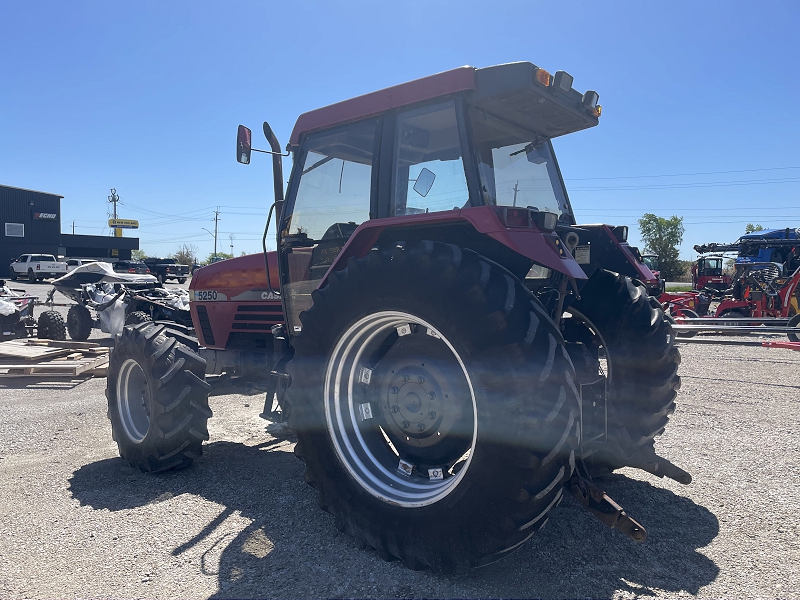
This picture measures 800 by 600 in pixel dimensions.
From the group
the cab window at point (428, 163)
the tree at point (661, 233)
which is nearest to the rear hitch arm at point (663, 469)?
the cab window at point (428, 163)

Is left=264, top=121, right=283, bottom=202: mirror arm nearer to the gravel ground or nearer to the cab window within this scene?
the cab window

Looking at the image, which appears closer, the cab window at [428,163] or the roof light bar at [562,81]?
the roof light bar at [562,81]

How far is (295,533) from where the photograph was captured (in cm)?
307

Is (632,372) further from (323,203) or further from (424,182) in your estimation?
(323,203)

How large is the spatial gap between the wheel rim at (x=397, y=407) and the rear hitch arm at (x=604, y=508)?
561mm

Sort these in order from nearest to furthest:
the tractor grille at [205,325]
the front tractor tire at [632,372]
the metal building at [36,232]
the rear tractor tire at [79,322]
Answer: the front tractor tire at [632,372], the tractor grille at [205,325], the rear tractor tire at [79,322], the metal building at [36,232]

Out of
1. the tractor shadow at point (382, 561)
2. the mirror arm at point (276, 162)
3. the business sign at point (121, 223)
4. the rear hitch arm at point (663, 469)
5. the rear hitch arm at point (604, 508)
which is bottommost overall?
the tractor shadow at point (382, 561)

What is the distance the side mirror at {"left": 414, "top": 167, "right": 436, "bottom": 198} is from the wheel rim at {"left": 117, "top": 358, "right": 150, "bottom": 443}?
268 cm

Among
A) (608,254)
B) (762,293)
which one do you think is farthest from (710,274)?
(608,254)

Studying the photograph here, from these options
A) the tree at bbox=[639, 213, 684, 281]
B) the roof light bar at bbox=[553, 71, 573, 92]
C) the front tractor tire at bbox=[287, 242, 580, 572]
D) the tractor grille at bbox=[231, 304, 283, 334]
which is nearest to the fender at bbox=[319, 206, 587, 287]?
the front tractor tire at bbox=[287, 242, 580, 572]

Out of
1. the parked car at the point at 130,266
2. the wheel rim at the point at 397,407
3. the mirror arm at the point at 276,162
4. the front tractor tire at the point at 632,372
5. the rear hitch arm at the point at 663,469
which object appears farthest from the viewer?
the parked car at the point at 130,266

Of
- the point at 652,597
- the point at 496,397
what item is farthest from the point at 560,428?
the point at 652,597

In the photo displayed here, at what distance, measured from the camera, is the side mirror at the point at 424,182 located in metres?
3.28

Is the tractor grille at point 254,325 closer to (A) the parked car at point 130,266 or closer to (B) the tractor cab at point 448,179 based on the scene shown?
(B) the tractor cab at point 448,179
